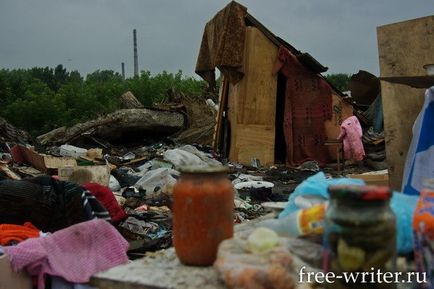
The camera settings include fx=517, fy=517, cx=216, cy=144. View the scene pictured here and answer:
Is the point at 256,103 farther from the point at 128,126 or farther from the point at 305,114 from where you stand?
the point at 128,126

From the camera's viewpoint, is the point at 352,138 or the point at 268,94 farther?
the point at 268,94

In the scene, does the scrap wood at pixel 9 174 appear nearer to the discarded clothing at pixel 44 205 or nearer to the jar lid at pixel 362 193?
the discarded clothing at pixel 44 205

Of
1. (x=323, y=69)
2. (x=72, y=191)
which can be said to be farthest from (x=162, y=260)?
(x=323, y=69)

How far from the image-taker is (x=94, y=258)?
3.34 metres

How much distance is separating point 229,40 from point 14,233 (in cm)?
815

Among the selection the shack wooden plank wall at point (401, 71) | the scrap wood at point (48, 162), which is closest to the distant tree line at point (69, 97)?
the scrap wood at point (48, 162)

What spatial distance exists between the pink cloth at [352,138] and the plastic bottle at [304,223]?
9.37 meters

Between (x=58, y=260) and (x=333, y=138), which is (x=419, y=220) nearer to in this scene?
(x=58, y=260)

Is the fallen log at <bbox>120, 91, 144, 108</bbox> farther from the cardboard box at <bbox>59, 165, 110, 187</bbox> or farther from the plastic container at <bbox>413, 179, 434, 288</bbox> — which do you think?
the plastic container at <bbox>413, 179, 434, 288</bbox>

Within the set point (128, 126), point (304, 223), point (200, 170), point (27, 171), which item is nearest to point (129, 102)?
point (128, 126)

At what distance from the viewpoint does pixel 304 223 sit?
1688mm

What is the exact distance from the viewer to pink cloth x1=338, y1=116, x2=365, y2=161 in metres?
10.8

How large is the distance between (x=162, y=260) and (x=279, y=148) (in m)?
10.9

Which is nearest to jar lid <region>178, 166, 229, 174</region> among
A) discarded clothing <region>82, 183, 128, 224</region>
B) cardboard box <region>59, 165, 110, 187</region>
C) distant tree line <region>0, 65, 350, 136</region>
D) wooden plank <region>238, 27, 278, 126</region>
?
discarded clothing <region>82, 183, 128, 224</region>
